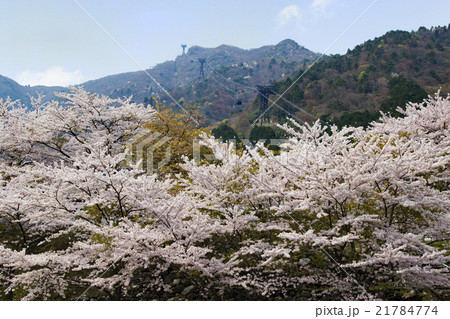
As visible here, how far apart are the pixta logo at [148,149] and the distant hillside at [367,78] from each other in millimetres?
42406

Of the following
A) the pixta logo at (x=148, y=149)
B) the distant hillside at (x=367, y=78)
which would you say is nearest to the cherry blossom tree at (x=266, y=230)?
the pixta logo at (x=148, y=149)

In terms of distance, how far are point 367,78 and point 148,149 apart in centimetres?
6017

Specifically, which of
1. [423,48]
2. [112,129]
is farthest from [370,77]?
[112,129]

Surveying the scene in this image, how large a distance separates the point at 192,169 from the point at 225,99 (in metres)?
116

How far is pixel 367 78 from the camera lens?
60125 millimetres

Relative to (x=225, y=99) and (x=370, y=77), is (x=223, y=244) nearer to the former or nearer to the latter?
(x=370, y=77)

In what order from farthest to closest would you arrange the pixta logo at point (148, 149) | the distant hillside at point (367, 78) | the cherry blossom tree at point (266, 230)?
the distant hillside at point (367, 78) < the pixta logo at point (148, 149) < the cherry blossom tree at point (266, 230)

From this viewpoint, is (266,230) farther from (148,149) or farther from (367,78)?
(367,78)

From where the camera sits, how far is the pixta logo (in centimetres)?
1121

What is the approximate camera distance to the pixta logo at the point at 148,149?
1121cm

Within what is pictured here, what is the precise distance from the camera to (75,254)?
5.45m

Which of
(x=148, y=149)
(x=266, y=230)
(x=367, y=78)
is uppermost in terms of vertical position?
(x=367, y=78)

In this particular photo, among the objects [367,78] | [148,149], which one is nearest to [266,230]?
[148,149]

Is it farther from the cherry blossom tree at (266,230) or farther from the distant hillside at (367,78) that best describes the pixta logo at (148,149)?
the distant hillside at (367,78)
